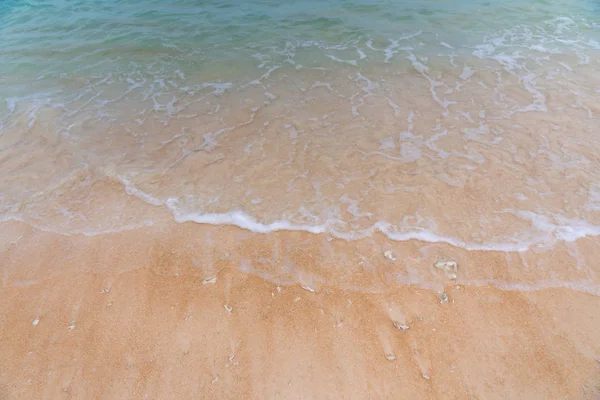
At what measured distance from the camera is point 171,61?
9133mm

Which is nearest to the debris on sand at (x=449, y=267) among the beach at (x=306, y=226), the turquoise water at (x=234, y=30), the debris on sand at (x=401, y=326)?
the beach at (x=306, y=226)

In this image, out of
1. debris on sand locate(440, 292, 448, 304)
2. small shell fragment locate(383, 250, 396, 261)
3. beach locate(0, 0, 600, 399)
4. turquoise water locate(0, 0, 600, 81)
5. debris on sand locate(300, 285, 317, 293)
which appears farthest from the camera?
turquoise water locate(0, 0, 600, 81)

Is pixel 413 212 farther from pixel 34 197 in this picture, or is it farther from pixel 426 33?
pixel 426 33

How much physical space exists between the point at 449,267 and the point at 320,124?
3.84 metres

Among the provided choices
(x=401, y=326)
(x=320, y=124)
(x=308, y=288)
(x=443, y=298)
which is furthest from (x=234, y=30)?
(x=401, y=326)

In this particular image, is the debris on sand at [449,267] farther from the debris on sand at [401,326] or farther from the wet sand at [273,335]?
the debris on sand at [401,326]

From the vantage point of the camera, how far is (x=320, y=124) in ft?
21.0

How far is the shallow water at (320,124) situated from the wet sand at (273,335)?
786 mm

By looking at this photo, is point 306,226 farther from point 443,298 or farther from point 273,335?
point 443,298

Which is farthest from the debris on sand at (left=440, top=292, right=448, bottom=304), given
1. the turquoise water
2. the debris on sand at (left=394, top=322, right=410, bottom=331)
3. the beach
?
A: the turquoise water

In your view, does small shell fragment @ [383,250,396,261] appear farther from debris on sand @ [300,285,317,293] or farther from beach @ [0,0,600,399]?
debris on sand @ [300,285,317,293]

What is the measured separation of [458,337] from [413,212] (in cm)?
179

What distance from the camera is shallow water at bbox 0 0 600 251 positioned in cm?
452

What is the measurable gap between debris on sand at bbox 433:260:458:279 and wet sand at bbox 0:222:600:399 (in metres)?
0.10
